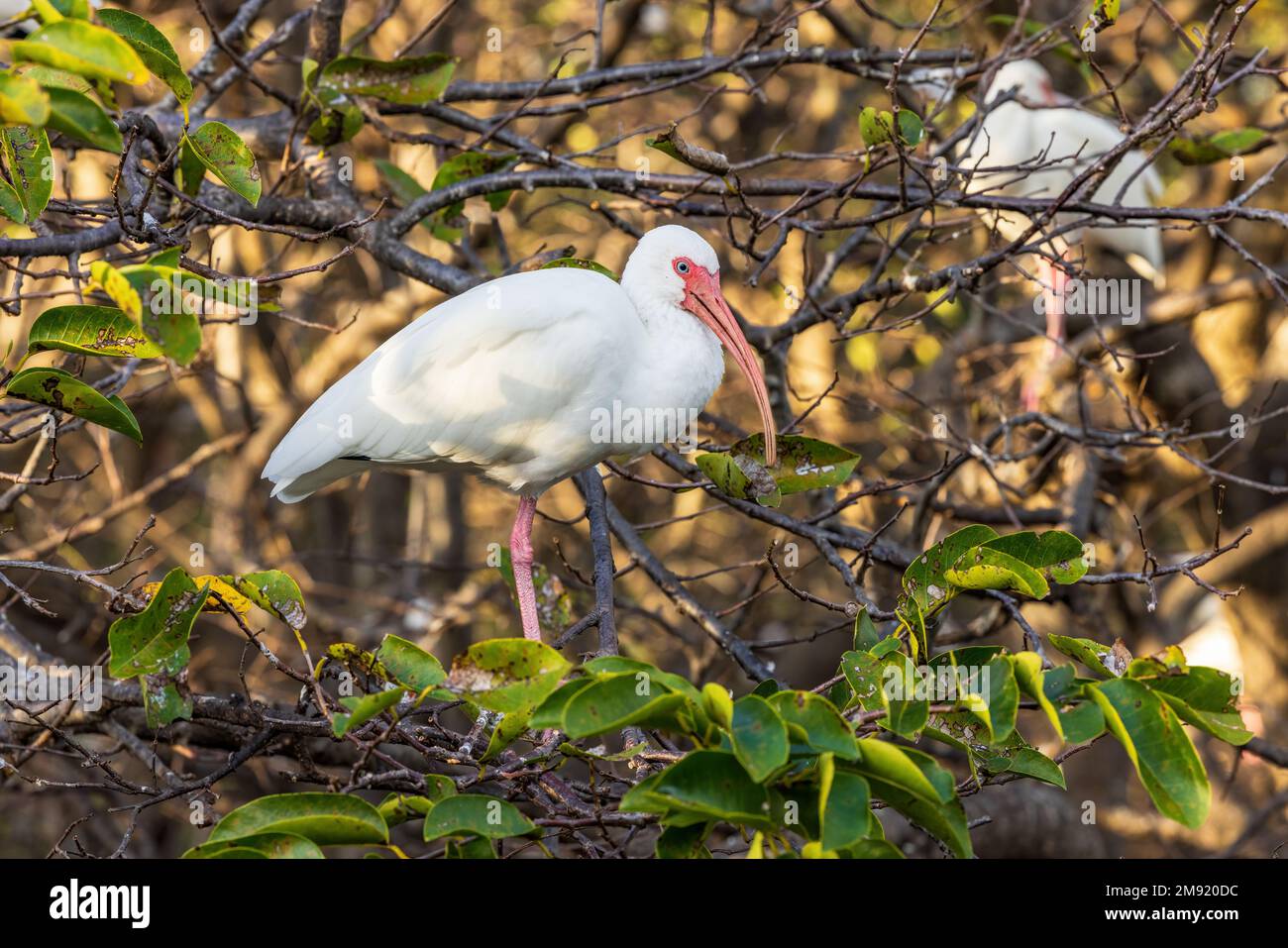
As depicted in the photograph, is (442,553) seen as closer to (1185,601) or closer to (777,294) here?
(777,294)

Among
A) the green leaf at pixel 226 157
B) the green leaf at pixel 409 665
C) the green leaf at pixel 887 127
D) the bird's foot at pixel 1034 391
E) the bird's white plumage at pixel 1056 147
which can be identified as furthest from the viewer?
the bird's white plumage at pixel 1056 147

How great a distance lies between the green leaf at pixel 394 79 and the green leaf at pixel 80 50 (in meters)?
1.96

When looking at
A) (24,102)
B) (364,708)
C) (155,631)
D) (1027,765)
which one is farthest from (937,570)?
(24,102)

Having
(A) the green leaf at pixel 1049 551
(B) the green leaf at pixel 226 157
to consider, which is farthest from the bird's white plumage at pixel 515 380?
Result: (A) the green leaf at pixel 1049 551

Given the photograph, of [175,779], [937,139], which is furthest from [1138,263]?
[175,779]

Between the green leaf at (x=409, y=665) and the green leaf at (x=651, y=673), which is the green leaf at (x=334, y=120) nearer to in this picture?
the green leaf at (x=409, y=665)

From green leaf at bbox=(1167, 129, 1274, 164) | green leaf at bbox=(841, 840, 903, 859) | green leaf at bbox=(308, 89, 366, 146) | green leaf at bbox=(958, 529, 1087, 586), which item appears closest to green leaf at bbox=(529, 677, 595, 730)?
green leaf at bbox=(841, 840, 903, 859)

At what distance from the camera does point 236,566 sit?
6480mm

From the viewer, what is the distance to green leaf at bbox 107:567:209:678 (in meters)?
2.81

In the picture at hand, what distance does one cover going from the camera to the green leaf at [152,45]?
3135 mm

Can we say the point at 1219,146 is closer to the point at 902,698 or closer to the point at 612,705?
the point at 902,698

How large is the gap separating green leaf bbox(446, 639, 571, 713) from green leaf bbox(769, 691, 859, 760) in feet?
1.45

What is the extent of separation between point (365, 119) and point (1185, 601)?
626 cm

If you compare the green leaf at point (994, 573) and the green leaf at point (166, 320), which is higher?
the green leaf at point (166, 320)
